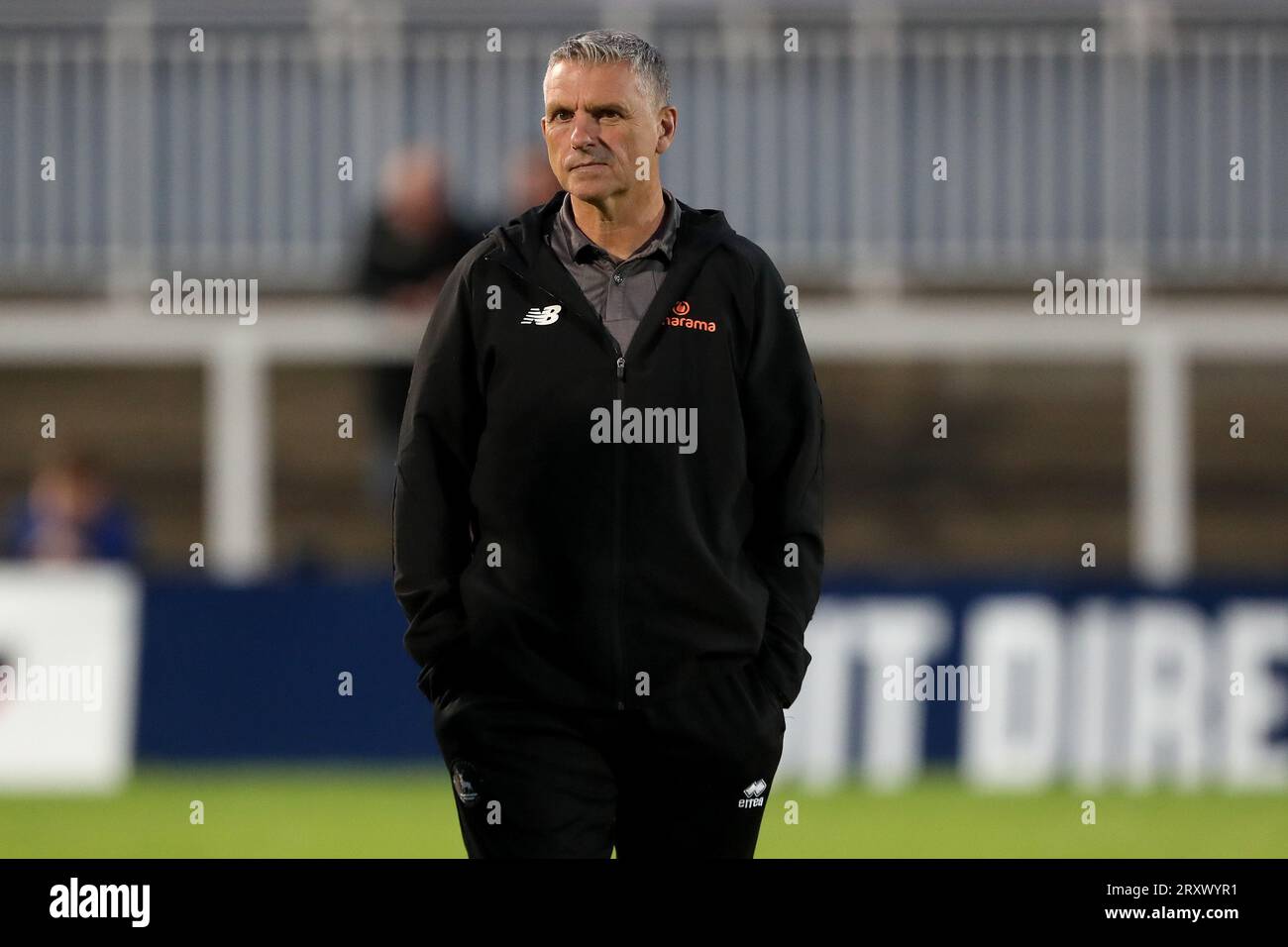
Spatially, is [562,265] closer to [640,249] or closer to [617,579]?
[640,249]

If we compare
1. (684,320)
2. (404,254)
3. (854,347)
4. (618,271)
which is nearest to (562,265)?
(618,271)

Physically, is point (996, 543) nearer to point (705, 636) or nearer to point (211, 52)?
point (211, 52)

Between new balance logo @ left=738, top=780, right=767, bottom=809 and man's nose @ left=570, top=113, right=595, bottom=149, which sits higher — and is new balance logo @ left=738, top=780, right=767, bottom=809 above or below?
below

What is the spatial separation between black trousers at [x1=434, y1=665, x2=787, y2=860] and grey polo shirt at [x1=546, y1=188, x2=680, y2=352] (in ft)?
2.27

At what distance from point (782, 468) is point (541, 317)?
550mm

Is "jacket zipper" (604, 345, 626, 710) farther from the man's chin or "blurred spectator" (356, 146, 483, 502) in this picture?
"blurred spectator" (356, 146, 483, 502)

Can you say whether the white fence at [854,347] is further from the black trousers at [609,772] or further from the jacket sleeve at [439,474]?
the black trousers at [609,772]

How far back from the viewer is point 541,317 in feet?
13.1

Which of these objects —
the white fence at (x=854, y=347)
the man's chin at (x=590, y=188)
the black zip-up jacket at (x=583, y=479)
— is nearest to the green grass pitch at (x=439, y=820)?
the white fence at (x=854, y=347)

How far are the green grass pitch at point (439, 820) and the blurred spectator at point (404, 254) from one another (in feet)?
7.25

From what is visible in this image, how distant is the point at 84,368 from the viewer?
44.5 feet

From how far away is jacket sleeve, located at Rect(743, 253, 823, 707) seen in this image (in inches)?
161

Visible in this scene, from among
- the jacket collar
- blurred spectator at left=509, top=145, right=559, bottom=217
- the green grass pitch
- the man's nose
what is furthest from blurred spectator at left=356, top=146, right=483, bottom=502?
the man's nose
